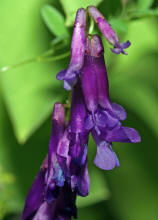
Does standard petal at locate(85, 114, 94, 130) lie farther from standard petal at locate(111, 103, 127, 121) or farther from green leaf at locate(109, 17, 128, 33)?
green leaf at locate(109, 17, 128, 33)

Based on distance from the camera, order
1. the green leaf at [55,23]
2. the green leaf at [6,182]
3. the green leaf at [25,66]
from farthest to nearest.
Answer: the green leaf at [6,182], the green leaf at [25,66], the green leaf at [55,23]

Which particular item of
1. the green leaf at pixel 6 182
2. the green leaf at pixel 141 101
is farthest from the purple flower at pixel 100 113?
the green leaf at pixel 6 182

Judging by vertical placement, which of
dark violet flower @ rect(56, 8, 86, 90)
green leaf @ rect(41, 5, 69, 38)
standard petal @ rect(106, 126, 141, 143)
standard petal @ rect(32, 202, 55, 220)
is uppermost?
dark violet flower @ rect(56, 8, 86, 90)

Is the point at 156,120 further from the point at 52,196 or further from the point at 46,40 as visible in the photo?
the point at 52,196

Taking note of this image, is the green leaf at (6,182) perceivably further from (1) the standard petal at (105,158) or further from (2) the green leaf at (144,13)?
(1) the standard petal at (105,158)

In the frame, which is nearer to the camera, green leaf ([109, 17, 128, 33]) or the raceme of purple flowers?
the raceme of purple flowers

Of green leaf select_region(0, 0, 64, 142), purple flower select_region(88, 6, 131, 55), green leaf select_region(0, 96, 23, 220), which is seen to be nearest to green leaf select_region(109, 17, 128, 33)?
purple flower select_region(88, 6, 131, 55)
